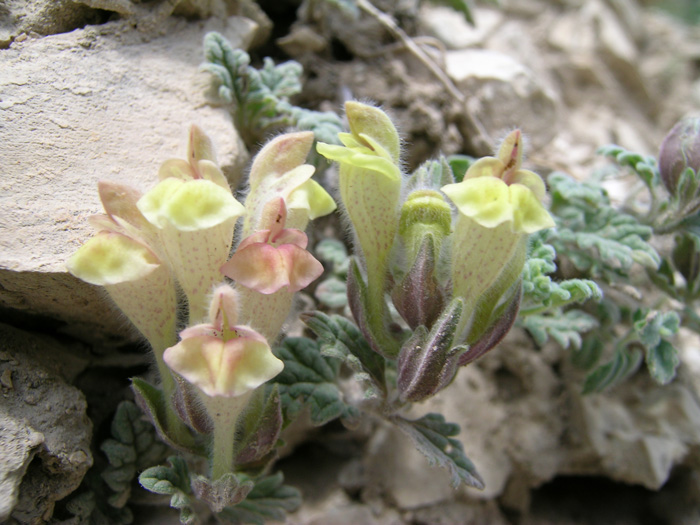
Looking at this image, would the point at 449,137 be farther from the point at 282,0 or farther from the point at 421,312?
the point at 421,312

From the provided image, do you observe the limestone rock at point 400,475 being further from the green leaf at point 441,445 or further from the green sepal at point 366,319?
the green sepal at point 366,319

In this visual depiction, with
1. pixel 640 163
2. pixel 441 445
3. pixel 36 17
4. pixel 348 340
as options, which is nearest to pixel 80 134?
pixel 36 17

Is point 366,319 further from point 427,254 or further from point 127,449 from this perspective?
point 127,449

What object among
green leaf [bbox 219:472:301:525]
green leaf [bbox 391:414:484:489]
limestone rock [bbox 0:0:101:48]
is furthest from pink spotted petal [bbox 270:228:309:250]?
limestone rock [bbox 0:0:101:48]

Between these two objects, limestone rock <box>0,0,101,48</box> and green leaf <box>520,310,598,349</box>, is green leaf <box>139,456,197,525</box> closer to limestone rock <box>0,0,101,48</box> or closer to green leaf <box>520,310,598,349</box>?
green leaf <box>520,310,598,349</box>

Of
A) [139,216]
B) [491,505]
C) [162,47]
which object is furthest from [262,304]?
[491,505]
